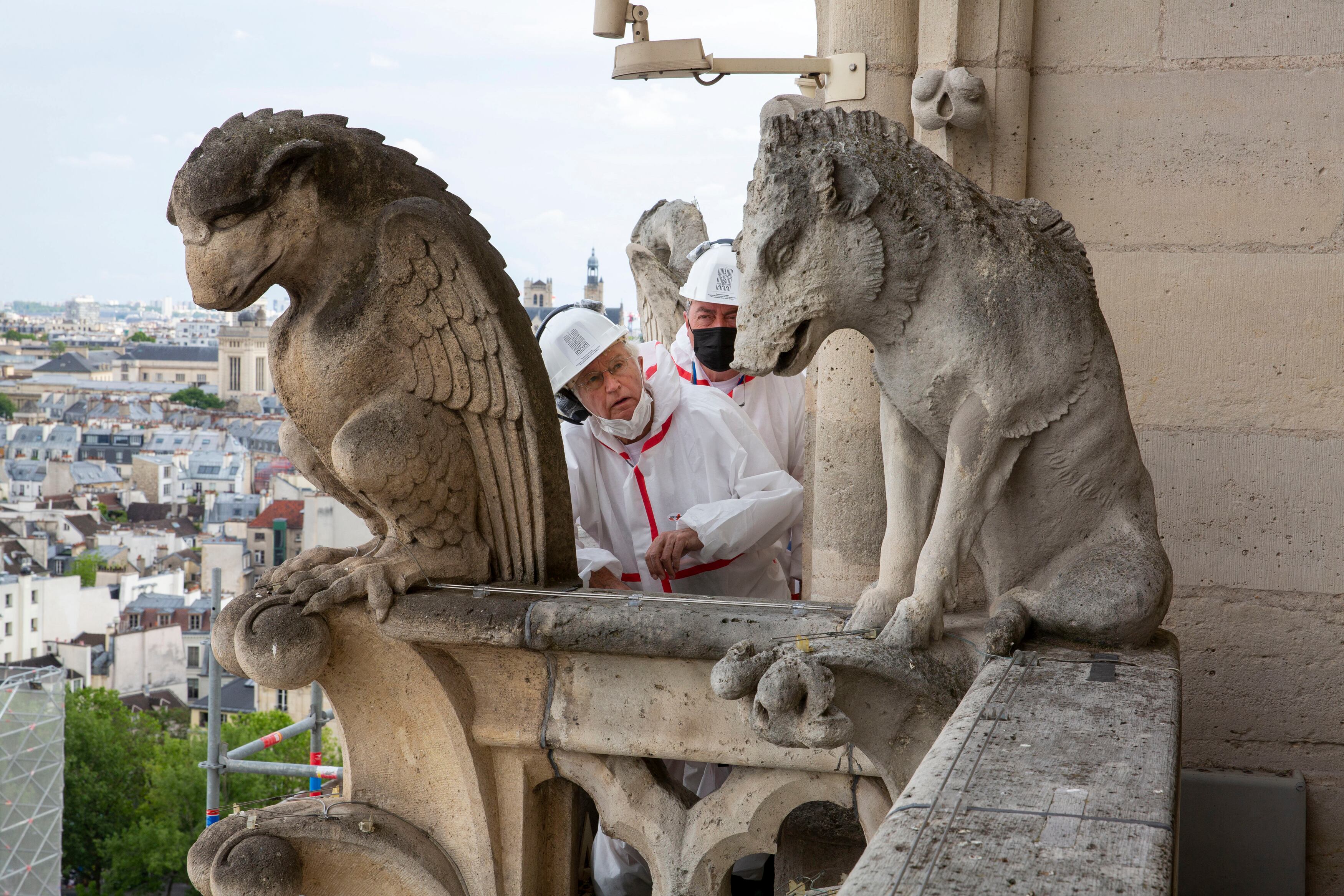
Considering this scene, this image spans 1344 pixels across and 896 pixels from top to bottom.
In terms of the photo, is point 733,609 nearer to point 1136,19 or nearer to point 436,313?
point 436,313

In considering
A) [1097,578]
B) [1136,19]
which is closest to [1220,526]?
[1097,578]

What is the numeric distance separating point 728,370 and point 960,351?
1.73 metres

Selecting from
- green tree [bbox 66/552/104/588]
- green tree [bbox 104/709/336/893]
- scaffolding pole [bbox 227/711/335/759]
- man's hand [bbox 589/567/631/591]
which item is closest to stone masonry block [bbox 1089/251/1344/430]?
man's hand [bbox 589/567/631/591]

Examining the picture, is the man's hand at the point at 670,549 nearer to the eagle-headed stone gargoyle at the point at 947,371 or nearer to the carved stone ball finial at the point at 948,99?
the eagle-headed stone gargoyle at the point at 947,371

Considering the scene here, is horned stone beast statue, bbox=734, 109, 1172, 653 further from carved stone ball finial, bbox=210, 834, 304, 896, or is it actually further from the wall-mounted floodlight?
carved stone ball finial, bbox=210, 834, 304, 896

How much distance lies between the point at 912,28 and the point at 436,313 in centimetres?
127

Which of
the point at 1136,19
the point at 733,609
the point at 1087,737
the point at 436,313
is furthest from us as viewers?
the point at 1136,19

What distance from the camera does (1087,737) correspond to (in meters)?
1.74

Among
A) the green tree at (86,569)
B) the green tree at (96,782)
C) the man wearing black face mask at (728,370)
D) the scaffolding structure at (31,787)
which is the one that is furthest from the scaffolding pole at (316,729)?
the green tree at (86,569)

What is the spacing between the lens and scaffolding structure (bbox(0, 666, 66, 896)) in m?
16.1

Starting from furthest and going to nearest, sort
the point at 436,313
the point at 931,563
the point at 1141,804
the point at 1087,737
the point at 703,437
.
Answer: the point at 703,437 → the point at 436,313 → the point at 931,563 → the point at 1087,737 → the point at 1141,804

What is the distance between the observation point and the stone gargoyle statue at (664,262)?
4.77 m

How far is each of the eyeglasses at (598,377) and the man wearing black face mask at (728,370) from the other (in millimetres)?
371

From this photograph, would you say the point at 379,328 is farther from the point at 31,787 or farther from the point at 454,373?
the point at 31,787
